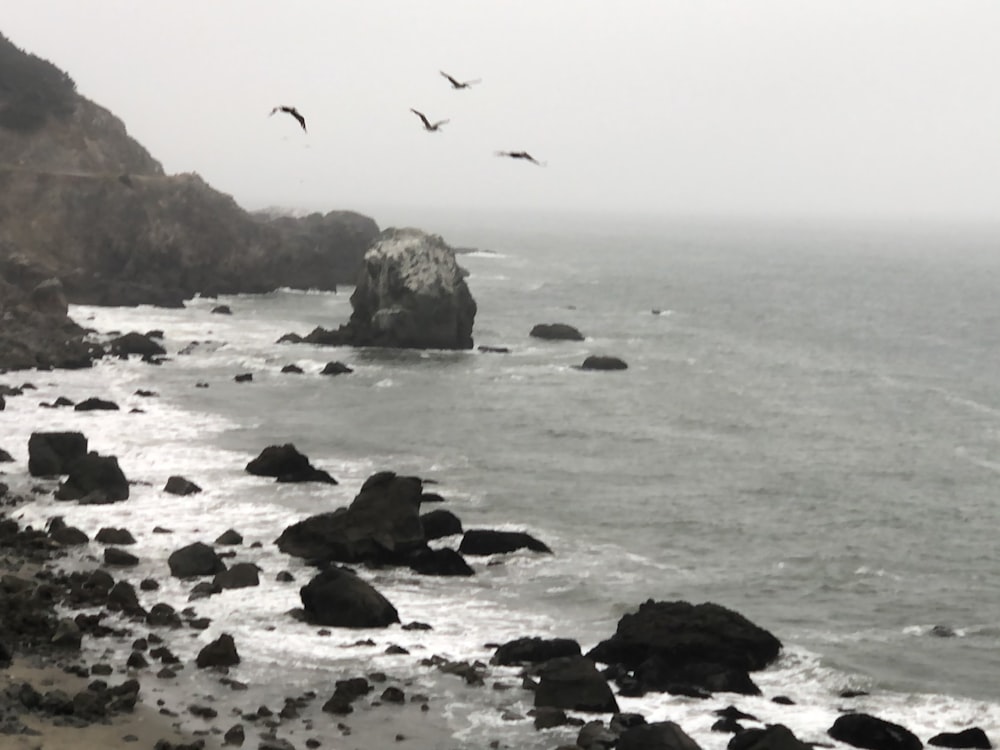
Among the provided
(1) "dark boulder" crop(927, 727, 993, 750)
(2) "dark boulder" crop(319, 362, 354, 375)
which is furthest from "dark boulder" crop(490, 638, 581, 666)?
(2) "dark boulder" crop(319, 362, 354, 375)

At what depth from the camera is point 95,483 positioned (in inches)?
1548

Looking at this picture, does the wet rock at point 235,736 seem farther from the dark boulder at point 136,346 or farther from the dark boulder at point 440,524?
the dark boulder at point 136,346

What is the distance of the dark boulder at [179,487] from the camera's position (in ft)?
132

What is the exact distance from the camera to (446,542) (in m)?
37.2

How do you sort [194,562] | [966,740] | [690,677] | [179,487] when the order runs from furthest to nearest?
[179,487] < [194,562] < [690,677] < [966,740]

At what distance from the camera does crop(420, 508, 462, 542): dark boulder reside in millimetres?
37375

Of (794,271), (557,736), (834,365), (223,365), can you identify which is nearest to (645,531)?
(557,736)

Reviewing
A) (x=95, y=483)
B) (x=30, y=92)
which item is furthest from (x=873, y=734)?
(x=30, y=92)

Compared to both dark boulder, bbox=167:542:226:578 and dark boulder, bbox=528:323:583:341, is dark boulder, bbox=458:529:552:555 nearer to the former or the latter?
dark boulder, bbox=167:542:226:578

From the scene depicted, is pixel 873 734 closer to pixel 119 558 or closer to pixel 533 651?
pixel 533 651

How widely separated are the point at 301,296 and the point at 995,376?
53.3 metres

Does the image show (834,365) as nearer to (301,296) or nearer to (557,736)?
(301,296)

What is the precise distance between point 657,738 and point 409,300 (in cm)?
5648

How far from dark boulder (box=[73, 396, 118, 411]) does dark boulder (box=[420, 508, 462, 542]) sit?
2038 cm
